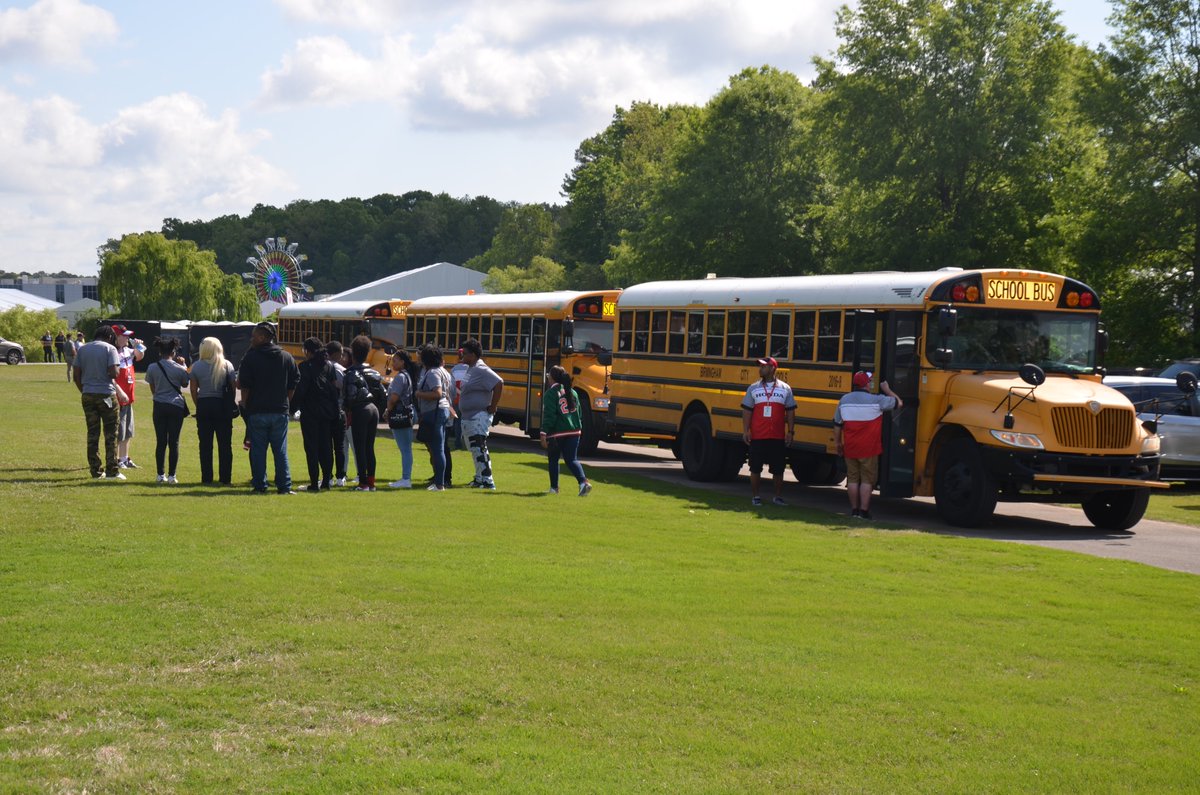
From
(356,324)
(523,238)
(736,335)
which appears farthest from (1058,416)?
(523,238)

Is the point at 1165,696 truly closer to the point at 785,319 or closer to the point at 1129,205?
the point at 785,319

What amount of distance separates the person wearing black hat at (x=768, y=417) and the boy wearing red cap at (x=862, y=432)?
93 cm

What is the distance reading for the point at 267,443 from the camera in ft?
55.0

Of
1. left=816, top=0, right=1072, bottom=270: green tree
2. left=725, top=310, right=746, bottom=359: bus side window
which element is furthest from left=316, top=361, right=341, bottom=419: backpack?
left=816, top=0, right=1072, bottom=270: green tree

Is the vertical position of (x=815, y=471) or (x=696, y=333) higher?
(x=696, y=333)

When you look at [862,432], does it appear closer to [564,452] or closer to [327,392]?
[564,452]

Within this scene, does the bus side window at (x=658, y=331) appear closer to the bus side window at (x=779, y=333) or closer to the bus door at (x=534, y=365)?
the bus side window at (x=779, y=333)

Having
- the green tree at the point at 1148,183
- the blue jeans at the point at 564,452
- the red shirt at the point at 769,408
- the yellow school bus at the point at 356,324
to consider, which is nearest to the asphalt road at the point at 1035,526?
the red shirt at the point at 769,408

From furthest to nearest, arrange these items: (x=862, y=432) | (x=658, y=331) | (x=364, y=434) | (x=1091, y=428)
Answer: (x=658, y=331)
(x=364, y=434)
(x=862, y=432)
(x=1091, y=428)

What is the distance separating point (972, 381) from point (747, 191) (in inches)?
1903

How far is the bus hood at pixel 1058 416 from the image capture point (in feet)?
54.0

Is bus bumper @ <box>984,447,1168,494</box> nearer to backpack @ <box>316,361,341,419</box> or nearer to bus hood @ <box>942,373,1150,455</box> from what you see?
bus hood @ <box>942,373,1150,455</box>

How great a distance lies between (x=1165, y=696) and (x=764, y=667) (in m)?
2.14

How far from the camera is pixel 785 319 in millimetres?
20297
